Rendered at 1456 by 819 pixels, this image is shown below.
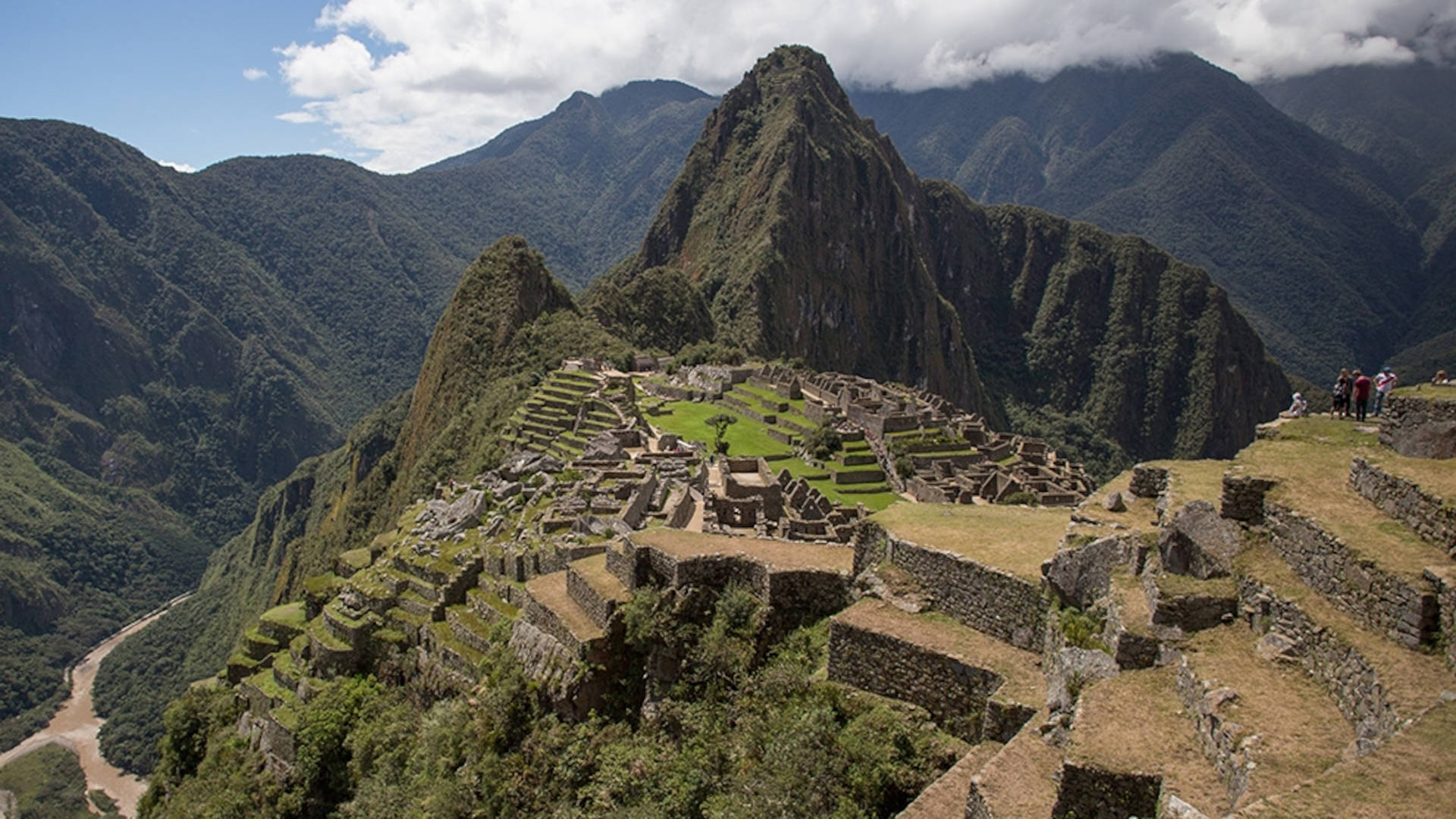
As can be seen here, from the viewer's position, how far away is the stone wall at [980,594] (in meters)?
10.3

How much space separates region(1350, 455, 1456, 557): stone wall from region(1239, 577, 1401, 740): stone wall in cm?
116

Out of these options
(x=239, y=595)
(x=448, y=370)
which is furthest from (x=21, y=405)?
(x=448, y=370)

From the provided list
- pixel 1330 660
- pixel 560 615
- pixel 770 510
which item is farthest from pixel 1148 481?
pixel 770 510

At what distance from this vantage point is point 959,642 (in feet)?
34.3

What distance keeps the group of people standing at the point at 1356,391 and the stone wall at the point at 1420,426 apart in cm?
301

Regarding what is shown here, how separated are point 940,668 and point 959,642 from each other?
43 centimetres

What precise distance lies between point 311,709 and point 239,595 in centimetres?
9632

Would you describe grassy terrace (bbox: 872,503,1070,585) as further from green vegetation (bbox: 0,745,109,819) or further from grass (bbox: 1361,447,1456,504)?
green vegetation (bbox: 0,745,109,819)

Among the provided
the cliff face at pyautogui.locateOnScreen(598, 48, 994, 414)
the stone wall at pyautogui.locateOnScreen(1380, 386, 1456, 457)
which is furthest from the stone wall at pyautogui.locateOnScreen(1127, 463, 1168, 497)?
the cliff face at pyautogui.locateOnScreen(598, 48, 994, 414)

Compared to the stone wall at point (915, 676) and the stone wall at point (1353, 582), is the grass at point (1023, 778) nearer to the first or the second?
the stone wall at point (915, 676)

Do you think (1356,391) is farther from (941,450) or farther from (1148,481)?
(941,450)

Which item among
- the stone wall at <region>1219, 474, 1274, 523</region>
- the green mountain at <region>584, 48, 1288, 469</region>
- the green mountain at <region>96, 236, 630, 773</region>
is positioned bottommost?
the green mountain at <region>96, 236, 630, 773</region>

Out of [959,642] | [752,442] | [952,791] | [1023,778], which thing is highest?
[959,642]

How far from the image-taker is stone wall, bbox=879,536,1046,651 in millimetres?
10312
